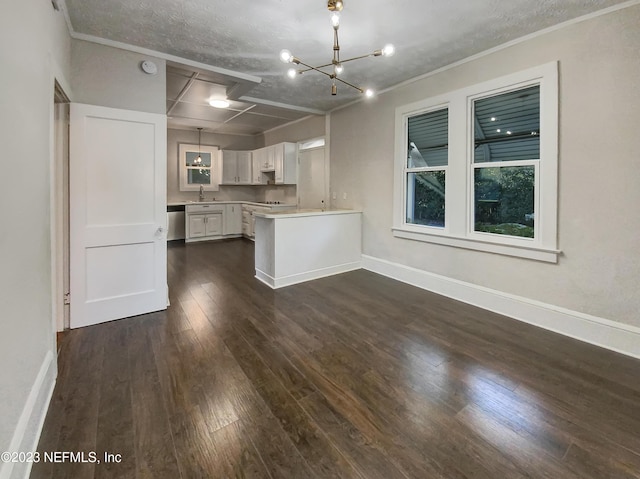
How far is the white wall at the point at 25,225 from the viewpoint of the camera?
1257 mm

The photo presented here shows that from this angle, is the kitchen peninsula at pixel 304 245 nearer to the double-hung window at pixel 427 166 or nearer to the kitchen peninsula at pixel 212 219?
the double-hung window at pixel 427 166

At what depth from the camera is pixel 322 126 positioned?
5953mm

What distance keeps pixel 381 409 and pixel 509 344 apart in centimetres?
149

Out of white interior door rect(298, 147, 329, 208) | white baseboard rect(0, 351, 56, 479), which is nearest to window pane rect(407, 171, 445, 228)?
white interior door rect(298, 147, 329, 208)

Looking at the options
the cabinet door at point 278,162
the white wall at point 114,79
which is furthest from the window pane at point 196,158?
the white wall at point 114,79

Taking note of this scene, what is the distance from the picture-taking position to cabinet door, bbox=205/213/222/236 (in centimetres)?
747

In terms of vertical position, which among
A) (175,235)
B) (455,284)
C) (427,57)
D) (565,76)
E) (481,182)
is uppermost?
(427,57)

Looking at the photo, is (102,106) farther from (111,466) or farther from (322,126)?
(322,126)

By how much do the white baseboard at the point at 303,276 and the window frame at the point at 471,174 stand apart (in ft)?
3.13

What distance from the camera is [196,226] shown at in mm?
7309

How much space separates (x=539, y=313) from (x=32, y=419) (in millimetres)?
3827

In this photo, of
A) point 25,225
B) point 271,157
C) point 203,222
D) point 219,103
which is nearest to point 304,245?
point 219,103

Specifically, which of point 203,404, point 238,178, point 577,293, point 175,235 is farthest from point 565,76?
point 175,235

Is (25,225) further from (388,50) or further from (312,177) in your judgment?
(312,177)
